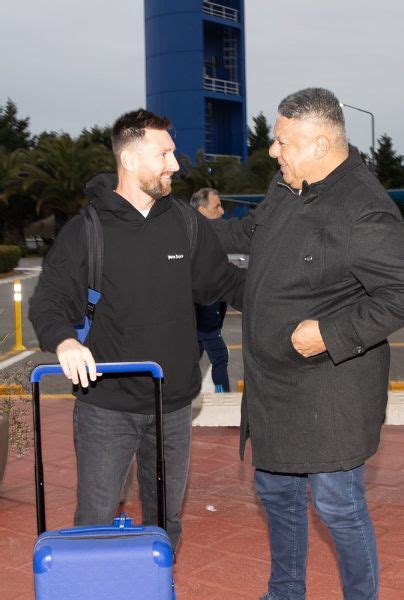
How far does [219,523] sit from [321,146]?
2671mm

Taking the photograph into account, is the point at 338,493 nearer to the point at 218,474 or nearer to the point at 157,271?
the point at 157,271

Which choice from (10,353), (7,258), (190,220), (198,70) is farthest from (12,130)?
(190,220)

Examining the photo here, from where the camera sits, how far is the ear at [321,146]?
3.39 metres

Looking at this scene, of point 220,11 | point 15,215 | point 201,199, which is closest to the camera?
point 201,199

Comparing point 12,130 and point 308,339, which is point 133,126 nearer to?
point 308,339

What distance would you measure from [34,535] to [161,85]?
68843mm

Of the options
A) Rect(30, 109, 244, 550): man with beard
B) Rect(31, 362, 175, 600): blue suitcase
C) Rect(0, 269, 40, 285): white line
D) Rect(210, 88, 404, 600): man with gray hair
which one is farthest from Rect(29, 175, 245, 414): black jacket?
Rect(0, 269, 40, 285): white line

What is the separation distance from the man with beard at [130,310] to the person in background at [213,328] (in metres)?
4.34

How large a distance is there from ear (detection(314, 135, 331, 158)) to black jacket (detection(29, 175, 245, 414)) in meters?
0.59

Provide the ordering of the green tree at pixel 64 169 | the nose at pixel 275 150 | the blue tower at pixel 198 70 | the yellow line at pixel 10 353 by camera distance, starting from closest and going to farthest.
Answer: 1. the nose at pixel 275 150
2. the yellow line at pixel 10 353
3. the green tree at pixel 64 169
4. the blue tower at pixel 198 70

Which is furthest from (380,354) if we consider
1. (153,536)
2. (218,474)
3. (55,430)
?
(55,430)

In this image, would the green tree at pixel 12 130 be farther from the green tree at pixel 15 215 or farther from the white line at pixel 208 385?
the white line at pixel 208 385

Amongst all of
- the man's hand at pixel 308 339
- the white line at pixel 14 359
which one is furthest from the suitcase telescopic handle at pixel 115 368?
the white line at pixel 14 359

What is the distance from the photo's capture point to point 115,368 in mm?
3031
